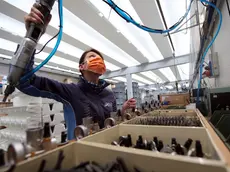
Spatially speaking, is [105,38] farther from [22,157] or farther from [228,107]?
[22,157]

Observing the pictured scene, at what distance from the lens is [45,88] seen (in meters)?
1.03

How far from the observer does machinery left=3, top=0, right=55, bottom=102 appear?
2.03 ft

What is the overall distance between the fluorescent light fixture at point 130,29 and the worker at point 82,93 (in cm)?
162

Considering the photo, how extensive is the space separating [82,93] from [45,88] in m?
0.30

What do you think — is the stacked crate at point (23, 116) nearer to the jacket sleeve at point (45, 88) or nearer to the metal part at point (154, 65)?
the jacket sleeve at point (45, 88)

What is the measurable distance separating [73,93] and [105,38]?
278 cm

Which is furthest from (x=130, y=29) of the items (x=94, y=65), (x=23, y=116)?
(x=23, y=116)

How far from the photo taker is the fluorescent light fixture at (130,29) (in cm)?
246

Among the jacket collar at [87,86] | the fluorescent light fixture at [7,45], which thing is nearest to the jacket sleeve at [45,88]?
the jacket collar at [87,86]

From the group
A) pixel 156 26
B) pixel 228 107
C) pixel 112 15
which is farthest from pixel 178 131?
pixel 156 26

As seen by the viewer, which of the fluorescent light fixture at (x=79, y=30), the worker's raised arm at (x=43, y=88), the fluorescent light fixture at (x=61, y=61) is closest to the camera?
the worker's raised arm at (x=43, y=88)

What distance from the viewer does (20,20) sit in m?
2.57

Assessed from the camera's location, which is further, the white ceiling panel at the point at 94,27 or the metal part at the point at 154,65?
the metal part at the point at 154,65

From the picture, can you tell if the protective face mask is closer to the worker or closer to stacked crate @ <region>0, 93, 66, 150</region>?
the worker
